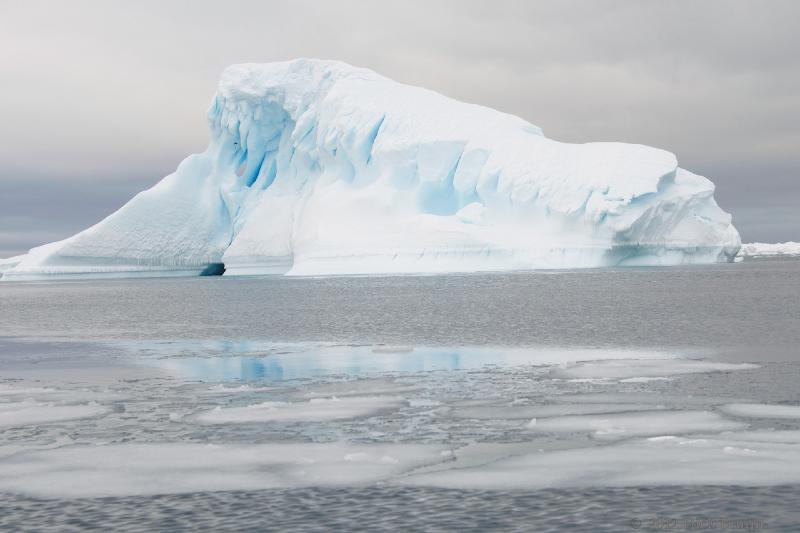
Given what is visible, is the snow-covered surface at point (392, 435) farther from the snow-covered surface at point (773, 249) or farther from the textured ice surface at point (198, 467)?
the snow-covered surface at point (773, 249)

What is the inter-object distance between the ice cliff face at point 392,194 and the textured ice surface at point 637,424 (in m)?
33.9

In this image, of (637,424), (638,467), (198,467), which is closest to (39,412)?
(198,467)

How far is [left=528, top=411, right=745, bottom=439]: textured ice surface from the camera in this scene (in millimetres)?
8148

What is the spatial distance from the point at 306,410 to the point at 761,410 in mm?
4571

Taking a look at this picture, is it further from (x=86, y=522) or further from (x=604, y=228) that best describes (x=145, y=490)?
(x=604, y=228)

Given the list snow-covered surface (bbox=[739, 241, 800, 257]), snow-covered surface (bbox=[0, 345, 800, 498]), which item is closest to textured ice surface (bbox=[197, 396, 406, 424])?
snow-covered surface (bbox=[0, 345, 800, 498])

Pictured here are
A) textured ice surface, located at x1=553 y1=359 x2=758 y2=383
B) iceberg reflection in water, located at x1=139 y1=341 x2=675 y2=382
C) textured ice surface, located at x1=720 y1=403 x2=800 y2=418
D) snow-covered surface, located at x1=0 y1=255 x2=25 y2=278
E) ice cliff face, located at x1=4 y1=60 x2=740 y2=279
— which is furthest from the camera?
snow-covered surface, located at x1=0 y1=255 x2=25 y2=278

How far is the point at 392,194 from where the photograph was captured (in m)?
47.7

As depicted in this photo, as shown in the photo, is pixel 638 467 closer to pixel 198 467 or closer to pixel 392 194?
pixel 198 467

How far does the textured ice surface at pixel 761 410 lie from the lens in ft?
28.9

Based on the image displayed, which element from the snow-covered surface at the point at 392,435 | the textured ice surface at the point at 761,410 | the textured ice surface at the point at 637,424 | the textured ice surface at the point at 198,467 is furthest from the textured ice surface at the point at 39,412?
the textured ice surface at the point at 761,410

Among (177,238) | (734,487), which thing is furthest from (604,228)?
(734,487)

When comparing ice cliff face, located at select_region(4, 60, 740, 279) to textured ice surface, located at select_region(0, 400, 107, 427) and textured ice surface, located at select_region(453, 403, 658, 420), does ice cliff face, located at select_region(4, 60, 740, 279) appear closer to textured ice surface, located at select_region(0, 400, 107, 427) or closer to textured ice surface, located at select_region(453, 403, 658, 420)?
textured ice surface, located at select_region(453, 403, 658, 420)

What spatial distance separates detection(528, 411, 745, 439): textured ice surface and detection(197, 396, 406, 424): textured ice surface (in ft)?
6.32
